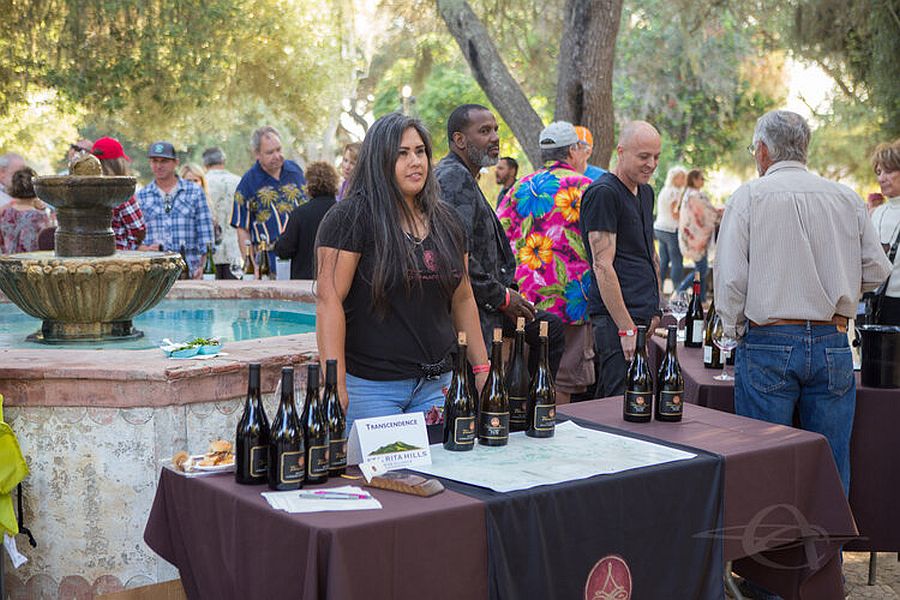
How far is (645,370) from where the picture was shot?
4109 mm

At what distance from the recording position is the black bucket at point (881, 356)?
486cm

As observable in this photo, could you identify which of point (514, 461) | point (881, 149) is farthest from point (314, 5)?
point (514, 461)

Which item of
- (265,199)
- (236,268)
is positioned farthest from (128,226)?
(236,268)

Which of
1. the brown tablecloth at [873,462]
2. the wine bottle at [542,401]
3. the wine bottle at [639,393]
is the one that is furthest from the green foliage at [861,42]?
the wine bottle at [542,401]

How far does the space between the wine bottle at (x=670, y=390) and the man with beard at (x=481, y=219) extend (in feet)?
2.96

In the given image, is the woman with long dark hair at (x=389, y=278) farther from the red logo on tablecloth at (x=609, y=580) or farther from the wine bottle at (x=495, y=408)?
the red logo on tablecloth at (x=609, y=580)

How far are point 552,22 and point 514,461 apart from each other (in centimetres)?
1014

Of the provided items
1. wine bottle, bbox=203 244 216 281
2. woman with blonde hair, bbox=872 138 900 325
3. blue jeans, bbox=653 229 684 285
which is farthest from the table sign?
blue jeans, bbox=653 229 684 285

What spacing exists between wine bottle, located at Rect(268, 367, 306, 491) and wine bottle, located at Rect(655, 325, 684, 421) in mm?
1553

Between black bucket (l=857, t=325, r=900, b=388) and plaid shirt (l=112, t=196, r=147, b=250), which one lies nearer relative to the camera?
black bucket (l=857, t=325, r=900, b=388)

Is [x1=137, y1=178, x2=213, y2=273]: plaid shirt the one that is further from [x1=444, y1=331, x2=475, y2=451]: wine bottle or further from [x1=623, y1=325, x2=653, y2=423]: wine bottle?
[x1=444, y1=331, x2=475, y2=451]: wine bottle

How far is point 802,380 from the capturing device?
4598mm

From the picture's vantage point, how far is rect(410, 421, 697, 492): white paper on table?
322 centimetres

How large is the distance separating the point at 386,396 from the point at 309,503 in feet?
3.31
